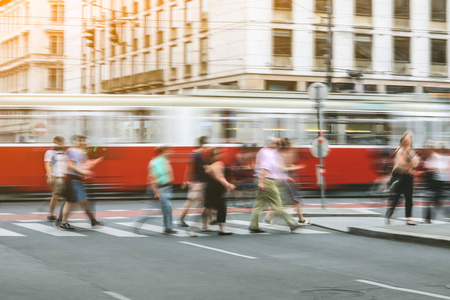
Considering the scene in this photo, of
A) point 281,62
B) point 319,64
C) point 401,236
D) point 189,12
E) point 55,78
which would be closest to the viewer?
point 401,236

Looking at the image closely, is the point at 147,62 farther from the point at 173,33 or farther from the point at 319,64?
the point at 319,64

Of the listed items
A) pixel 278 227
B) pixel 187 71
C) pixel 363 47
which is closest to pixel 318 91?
pixel 278 227

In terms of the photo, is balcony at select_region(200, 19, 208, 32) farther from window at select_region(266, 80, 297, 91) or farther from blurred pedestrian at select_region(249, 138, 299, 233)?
blurred pedestrian at select_region(249, 138, 299, 233)

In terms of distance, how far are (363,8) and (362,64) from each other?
3023 mm

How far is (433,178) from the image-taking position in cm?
1583

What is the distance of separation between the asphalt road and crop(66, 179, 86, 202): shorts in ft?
2.06

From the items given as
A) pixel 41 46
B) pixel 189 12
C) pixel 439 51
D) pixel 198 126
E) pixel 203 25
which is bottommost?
pixel 198 126

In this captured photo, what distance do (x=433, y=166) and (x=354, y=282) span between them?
741cm

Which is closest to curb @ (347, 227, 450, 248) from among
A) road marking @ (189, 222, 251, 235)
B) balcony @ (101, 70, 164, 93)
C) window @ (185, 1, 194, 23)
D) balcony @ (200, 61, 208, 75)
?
road marking @ (189, 222, 251, 235)

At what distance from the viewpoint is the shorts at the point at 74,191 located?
14273 millimetres

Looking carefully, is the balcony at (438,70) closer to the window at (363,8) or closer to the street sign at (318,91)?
the window at (363,8)

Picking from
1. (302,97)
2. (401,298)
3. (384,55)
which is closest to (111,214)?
(302,97)

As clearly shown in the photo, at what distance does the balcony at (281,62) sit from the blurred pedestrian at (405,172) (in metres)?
26.9

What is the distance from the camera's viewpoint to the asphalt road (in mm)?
8156
